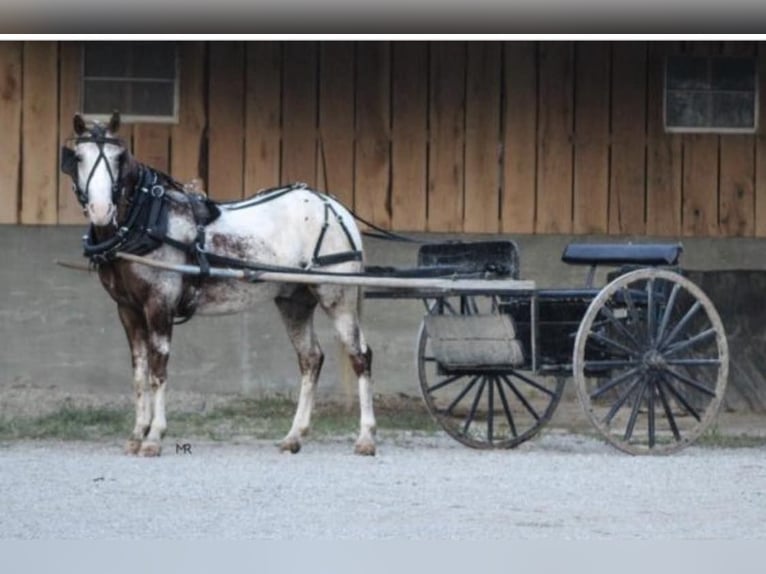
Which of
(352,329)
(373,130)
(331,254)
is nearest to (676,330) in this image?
(352,329)

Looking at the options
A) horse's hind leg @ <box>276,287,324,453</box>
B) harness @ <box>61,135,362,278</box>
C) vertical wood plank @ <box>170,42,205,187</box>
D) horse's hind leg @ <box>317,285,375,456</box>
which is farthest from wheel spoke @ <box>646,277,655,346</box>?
vertical wood plank @ <box>170,42,205,187</box>

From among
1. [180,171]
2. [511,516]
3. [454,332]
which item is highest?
[180,171]

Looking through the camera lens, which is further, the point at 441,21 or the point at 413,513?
the point at 441,21

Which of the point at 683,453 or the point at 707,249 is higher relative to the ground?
the point at 707,249

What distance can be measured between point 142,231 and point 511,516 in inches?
149

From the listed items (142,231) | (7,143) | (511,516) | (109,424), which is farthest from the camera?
(7,143)

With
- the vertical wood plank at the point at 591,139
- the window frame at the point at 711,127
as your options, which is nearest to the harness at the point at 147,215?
the vertical wood plank at the point at 591,139

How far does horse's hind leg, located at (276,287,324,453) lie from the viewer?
14.0 meters

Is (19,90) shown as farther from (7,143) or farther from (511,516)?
(511,516)

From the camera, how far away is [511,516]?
10562mm

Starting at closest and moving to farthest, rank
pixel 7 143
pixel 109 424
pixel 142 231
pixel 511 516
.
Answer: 1. pixel 511 516
2. pixel 142 231
3. pixel 109 424
4. pixel 7 143

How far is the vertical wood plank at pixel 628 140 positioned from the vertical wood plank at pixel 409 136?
64.6 inches

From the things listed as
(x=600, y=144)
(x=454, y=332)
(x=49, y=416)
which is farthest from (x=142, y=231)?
(x=600, y=144)

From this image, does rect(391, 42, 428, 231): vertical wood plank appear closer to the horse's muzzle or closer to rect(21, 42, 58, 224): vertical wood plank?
rect(21, 42, 58, 224): vertical wood plank
